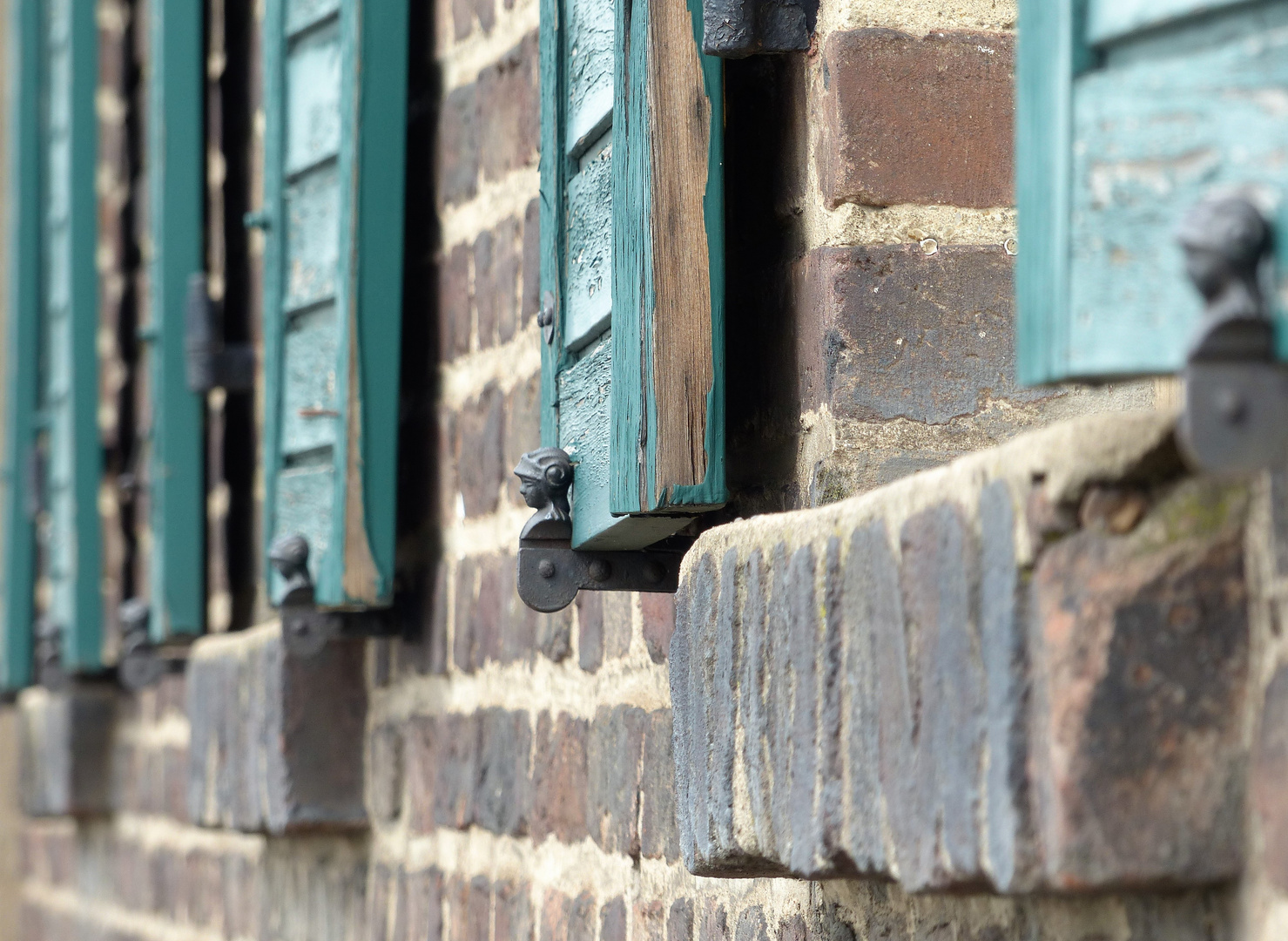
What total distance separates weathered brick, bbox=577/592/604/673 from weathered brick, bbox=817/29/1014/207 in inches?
27.5

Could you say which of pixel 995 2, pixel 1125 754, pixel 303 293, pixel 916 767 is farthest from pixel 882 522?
pixel 303 293

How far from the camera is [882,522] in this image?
139cm

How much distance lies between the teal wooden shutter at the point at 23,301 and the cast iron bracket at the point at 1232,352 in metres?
4.74

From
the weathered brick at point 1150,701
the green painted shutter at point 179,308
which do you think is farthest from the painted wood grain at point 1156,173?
the green painted shutter at point 179,308

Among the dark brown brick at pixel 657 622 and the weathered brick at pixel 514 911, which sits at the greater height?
the dark brown brick at pixel 657 622

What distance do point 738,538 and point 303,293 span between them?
1.64 meters

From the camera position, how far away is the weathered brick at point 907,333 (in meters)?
1.82

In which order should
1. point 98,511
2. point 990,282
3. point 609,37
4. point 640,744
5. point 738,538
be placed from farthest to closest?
1. point 98,511
2. point 640,744
3. point 609,37
4. point 990,282
5. point 738,538

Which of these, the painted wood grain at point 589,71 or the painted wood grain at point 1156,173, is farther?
the painted wood grain at point 589,71

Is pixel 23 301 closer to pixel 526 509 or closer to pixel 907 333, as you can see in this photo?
pixel 526 509

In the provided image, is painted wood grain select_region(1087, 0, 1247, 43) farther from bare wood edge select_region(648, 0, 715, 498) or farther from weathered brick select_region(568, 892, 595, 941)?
weathered brick select_region(568, 892, 595, 941)

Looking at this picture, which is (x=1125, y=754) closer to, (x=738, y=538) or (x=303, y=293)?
(x=738, y=538)

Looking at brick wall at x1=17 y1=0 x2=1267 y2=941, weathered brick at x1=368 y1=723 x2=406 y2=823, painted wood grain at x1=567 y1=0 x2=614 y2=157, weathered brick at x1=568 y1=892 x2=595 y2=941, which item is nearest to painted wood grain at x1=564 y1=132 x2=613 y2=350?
painted wood grain at x1=567 y1=0 x2=614 y2=157

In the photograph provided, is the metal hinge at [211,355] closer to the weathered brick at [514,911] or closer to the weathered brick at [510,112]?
the weathered brick at [510,112]
